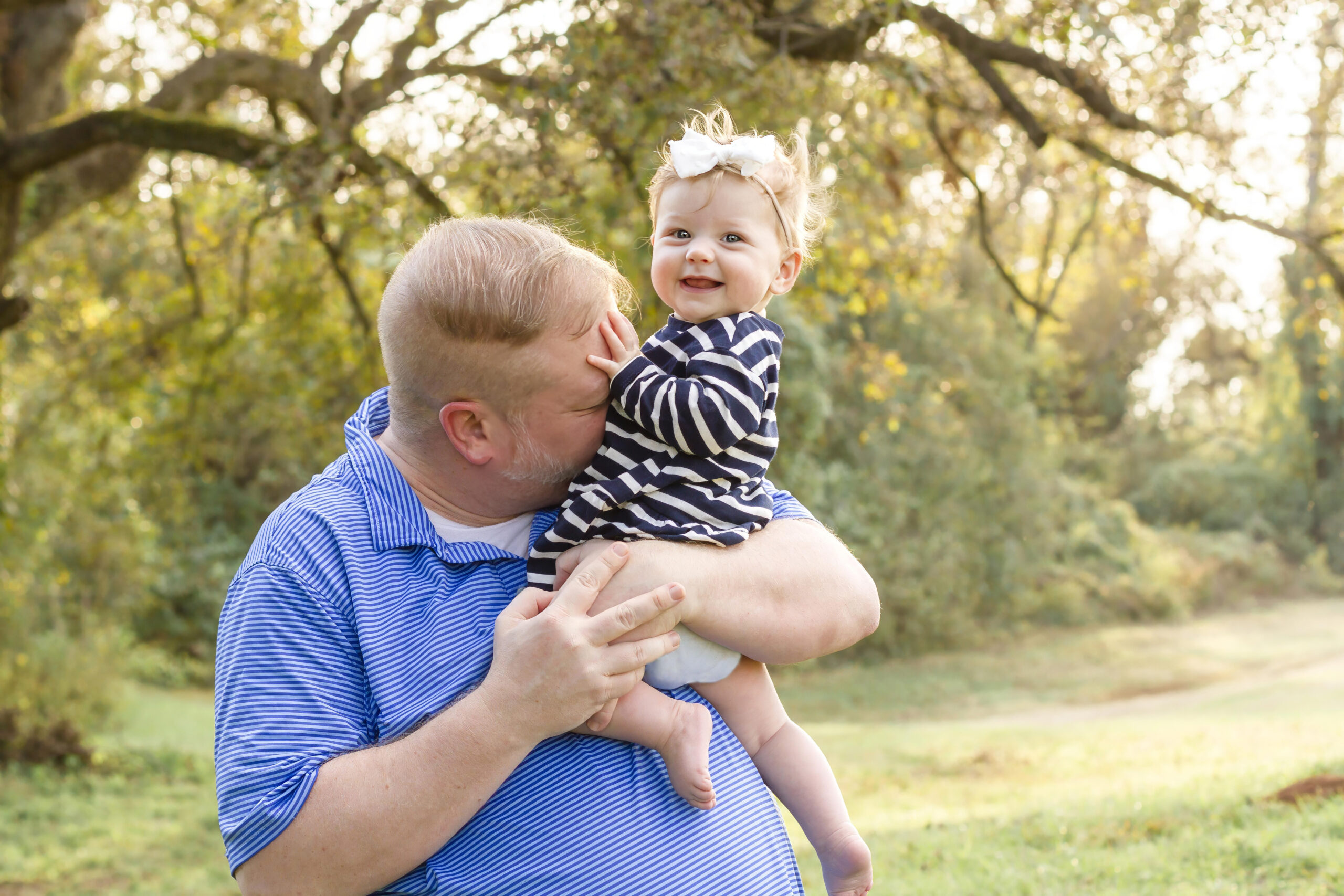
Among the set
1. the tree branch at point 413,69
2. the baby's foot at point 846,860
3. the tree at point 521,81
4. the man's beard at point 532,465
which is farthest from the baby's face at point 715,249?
the tree branch at point 413,69

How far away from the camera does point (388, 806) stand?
155cm

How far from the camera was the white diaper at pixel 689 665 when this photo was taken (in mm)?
1851

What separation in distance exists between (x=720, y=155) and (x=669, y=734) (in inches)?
42.8

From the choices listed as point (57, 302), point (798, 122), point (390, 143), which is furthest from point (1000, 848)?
point (57, 302)

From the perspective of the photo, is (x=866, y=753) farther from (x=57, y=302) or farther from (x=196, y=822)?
(x=57, y=302)

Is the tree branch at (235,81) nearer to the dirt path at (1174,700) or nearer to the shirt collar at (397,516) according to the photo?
the shirt collar at (397,516)

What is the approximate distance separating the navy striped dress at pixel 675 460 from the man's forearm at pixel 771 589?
0.05 metres

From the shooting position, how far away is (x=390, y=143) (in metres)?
7.29

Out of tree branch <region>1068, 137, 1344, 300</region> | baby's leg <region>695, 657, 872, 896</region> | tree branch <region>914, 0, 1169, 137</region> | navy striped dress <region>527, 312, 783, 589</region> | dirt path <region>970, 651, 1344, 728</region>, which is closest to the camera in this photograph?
navy striped dress <region>527, 312, 783, 589</region>

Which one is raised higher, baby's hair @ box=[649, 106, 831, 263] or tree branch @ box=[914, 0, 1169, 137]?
tree branch @ box=[914, 0, 1169, 137]

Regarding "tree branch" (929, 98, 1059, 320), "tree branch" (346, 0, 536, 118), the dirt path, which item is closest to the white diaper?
"tree branch" (346, 0, 536, 118)

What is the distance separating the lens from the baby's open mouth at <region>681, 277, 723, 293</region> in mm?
2150

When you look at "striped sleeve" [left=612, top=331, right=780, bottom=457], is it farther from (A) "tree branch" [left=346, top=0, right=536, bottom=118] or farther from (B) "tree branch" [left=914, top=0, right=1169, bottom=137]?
(A) "tree branch" [left=346, top=0, right=536, bottom=118]

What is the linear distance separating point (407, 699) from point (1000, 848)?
4304 mm
